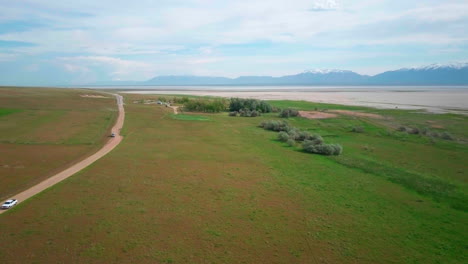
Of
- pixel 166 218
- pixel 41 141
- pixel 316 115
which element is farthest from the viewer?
pixel 316 115

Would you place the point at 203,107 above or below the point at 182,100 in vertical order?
below

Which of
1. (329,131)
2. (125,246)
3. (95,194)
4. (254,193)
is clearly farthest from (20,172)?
(329,131)

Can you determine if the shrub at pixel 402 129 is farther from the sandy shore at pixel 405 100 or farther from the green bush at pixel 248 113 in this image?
the green bush at pixel 248 113

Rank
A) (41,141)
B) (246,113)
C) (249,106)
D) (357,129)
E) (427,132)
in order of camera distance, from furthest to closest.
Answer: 1. (249,106)
2. (246,113)
3. (357,129)
4. (427,132)
5. (41,141)

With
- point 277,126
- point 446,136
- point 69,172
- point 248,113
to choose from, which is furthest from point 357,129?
point 69,172

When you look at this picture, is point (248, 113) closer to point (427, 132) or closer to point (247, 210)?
point (427, 132)

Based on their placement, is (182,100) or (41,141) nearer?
(41,141)

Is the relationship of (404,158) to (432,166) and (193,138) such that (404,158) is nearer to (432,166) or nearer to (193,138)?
(432,166)
